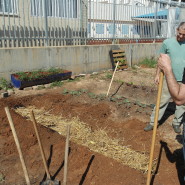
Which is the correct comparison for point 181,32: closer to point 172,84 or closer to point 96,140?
point 172,84

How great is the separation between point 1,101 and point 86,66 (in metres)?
3.84

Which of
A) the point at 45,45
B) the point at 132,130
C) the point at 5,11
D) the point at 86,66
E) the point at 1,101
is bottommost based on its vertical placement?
the point at 132,130

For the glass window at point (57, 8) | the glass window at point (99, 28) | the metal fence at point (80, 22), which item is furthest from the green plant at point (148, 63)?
the glass window at point (57, 8)

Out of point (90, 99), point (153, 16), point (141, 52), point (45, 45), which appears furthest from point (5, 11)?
point (153, 16)

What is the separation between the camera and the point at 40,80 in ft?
21.9

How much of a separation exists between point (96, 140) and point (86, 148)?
0.49 metres

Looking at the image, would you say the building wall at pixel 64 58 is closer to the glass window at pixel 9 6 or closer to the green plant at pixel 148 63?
the green plant at pixel 148 63

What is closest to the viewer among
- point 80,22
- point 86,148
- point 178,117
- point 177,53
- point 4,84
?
point 86,148

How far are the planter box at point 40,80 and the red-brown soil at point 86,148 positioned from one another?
→ 23cm

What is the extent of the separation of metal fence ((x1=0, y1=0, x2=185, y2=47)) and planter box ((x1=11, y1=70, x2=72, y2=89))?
1.18 meters

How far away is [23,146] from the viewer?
3.38 m

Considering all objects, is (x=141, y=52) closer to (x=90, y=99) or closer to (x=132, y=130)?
(x=90, y=99)

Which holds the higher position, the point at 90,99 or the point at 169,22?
the point at 169,22

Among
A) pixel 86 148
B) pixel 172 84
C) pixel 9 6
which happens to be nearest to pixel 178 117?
pixel 86 148
